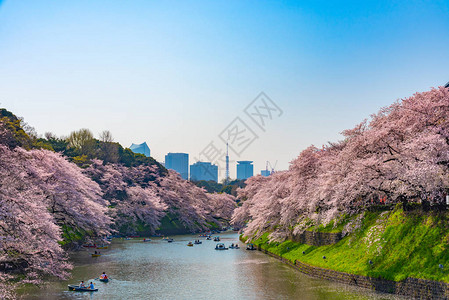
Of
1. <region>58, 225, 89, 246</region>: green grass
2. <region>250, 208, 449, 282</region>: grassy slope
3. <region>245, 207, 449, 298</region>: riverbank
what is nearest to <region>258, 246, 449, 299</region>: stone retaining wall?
<region>245, 207, 449, 298</region>: riverbank

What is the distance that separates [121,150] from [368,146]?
95.2 metres

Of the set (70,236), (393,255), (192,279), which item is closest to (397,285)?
(393,255)

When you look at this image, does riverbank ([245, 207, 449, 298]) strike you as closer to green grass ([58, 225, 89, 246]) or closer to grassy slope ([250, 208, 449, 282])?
grassy slope ([250, 208, 449, 282])

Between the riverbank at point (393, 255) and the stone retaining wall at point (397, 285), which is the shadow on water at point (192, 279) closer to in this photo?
the stone retaining wall at point (397, 285)

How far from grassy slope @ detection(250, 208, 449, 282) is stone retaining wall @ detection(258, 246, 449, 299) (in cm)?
41

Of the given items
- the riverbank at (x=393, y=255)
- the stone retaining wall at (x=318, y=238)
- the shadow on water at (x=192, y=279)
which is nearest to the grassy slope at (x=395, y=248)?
the riverbank at (x=393, y=255)

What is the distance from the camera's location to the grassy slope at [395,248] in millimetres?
30188

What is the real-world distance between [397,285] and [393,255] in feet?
10.1

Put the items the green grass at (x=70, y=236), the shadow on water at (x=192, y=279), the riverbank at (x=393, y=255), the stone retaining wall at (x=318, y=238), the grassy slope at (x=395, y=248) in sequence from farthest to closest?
the green grass at (x=70, y=236) < the stone retaining wall at (x=318, y=238) < the shadow on water at (x=192, y=279) < the grassy slope at (x=395, y=248) < the riverbank at (x=393, y=255)

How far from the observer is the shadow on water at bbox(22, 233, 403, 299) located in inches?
1309

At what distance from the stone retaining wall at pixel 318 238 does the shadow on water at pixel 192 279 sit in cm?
459

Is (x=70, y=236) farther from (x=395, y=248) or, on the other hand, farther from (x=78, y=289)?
(x=395, y=248)

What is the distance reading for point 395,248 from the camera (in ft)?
110

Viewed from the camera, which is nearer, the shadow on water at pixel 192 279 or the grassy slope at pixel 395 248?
the grassy slope at pixel 395 248
